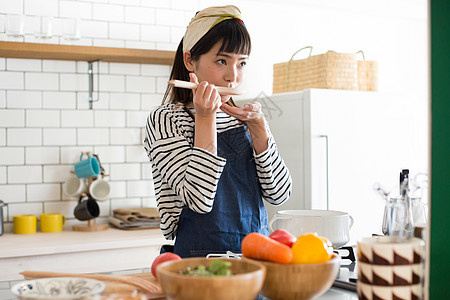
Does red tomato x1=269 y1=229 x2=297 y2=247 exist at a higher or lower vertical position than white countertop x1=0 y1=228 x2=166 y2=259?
higher

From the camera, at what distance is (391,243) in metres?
1.09

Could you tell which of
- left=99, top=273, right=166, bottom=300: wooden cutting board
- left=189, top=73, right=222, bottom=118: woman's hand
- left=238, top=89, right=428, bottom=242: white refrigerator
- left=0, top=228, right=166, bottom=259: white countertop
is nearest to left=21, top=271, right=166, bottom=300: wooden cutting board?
left=99, top=273, right=166, bottom=300: wooden cutting board

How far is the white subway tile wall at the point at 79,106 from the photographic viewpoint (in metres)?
3.29

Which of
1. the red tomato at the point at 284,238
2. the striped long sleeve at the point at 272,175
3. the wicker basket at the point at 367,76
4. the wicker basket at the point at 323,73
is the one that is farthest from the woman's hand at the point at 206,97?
the wicker basket at the point at 367,76

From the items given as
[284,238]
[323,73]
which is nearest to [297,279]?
[284,238]

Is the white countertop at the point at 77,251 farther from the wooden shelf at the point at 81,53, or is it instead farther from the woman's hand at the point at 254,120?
the woman's hand at the point at 254,120

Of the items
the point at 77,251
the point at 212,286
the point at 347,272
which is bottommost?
the point at 77,251

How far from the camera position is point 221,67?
5.89 feet

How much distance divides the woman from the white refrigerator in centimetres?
131

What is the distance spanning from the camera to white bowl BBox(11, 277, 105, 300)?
1.10 metres

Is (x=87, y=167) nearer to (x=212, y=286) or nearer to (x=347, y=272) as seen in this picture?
(x=347, y=272)

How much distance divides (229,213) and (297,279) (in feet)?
2.16

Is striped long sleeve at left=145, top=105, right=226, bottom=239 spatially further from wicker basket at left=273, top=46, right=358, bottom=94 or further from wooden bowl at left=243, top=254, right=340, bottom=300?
wicker basket at left=273, top=46, right=358, bottom=94

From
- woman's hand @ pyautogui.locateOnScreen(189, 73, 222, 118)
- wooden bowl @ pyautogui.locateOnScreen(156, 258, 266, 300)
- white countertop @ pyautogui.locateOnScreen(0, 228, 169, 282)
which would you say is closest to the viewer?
wooden bowl @ pyautogui.locateOnScreen(156, 258, 266, 300)
